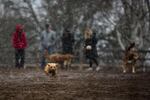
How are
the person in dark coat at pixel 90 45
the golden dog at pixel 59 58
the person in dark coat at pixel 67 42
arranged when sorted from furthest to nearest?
the person in dark coat at pixel 67 42 → the person in dark coat at pixel 90 45 → the golden dog at pixel 59 58

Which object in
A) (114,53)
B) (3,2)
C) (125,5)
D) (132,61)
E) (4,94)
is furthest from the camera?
(3,2)

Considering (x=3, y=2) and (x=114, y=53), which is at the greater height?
(x=3, y=2)

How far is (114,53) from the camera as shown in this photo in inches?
1341

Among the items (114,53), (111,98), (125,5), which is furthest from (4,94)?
(125,5)

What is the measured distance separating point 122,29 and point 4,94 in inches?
1254

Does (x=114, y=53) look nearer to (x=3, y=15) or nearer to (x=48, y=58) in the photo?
(x=48, y=58)

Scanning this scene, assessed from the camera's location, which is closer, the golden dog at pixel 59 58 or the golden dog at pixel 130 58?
the golden dog at pixel 130 58

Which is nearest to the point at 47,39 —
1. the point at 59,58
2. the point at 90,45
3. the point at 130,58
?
the point at 59,58

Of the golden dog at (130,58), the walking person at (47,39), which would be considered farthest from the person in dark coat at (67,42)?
the golden dog at (130,58)

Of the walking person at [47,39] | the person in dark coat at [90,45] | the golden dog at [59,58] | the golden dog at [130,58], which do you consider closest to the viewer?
the golden dog at [130,58]

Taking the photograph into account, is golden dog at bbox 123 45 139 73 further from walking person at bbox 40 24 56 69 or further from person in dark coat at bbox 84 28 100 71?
walking person at bbox 40 24 56 69

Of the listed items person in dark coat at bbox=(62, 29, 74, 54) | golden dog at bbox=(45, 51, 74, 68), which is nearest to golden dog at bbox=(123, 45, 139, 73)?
golden dog at bbox=(45, 51, 74, 68)

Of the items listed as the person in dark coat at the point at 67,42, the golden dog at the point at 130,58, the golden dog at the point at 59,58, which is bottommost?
the golden dog at the point at 130,58

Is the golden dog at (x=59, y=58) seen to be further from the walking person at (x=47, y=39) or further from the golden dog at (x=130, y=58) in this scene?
the golden dog at (x=130, y=58)
